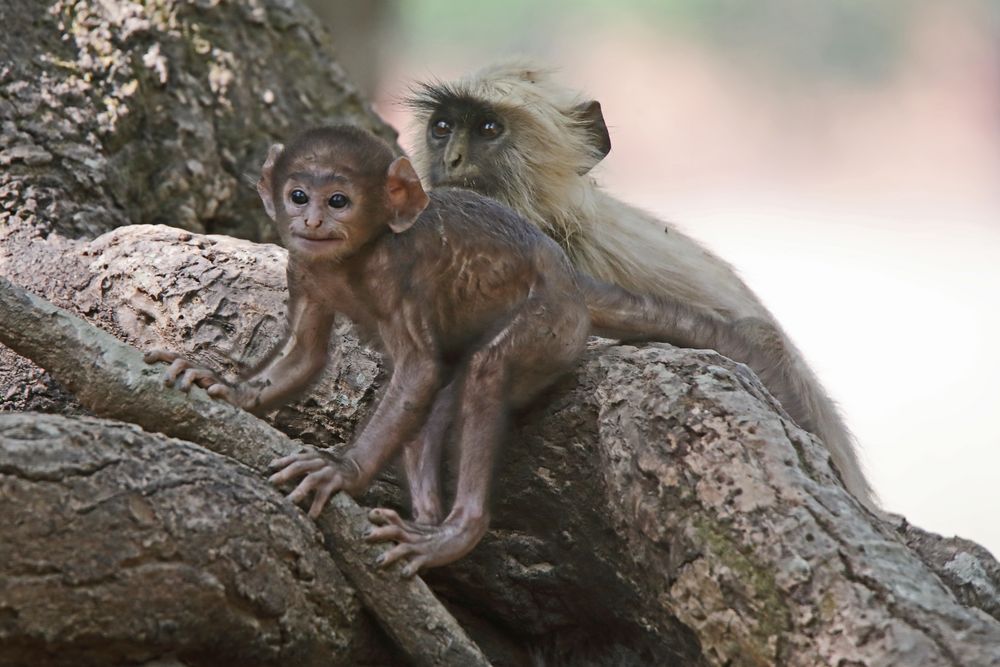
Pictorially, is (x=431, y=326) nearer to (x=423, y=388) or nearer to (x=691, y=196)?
(x=423, y=388)

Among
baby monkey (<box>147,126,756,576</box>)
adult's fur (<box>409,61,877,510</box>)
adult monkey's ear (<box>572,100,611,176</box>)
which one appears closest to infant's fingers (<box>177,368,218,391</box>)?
baby monkey (<box>147,126,756,576</box>)

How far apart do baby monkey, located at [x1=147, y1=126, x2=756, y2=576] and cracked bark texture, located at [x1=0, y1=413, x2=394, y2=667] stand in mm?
353

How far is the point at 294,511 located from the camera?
3.70 m

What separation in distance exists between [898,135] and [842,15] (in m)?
1.57

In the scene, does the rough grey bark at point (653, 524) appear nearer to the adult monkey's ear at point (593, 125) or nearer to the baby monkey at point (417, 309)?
the baby monkey at point (417, 309)

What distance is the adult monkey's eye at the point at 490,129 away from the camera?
599cm

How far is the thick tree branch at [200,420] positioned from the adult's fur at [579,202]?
2.05 metres

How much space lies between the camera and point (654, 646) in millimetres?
4230

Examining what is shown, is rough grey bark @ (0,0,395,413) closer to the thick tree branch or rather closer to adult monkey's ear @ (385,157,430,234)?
the thick tree branch

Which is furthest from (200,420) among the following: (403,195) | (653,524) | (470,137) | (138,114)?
(138,114)

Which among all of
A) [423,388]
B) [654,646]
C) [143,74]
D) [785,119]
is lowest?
[654,646]

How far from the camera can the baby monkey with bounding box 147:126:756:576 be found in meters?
4.07

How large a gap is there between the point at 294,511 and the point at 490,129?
8.94 ft

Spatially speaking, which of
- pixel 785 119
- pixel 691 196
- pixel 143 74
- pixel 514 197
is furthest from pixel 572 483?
pixel 785 119
